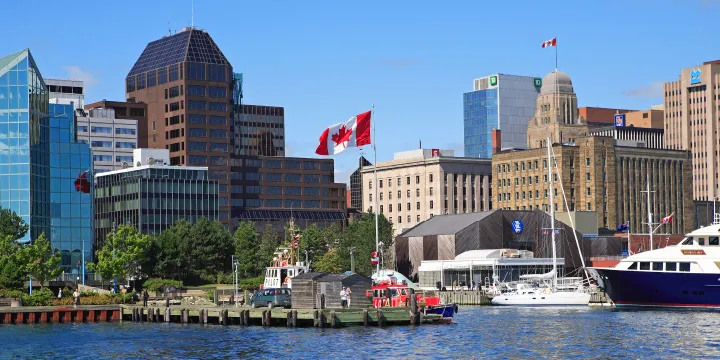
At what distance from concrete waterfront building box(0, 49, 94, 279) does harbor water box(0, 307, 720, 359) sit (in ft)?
223

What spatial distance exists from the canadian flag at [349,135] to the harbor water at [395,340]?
17.5 meters

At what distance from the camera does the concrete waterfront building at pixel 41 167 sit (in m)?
173

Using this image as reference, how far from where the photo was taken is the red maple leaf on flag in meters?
107

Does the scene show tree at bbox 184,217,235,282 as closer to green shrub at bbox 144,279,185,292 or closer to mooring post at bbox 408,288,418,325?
A: green shrub at bbox 144,279,185,292

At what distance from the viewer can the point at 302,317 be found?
322ft

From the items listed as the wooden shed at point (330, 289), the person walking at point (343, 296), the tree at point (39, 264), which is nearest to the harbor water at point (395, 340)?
the wooden shed at point (330, 289)

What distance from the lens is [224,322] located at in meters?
105

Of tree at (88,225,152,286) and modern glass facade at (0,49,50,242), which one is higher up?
modern glass facade at (0,49,50,242)

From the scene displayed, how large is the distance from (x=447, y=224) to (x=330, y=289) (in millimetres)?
→ 88303

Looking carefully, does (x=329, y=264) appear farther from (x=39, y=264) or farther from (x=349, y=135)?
(x=349, y=135)

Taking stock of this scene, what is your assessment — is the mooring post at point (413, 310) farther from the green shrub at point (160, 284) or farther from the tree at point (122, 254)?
the green shrub at point (160, 284)

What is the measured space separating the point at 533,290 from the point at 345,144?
42981mm

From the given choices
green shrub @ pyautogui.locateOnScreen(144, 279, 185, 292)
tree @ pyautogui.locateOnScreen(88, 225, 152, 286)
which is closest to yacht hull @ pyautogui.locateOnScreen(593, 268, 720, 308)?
green shrub @ pyautogui.locateOnScreen(144, 279, 185, 292)

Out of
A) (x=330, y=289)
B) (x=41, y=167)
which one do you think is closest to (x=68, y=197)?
(x=41, y=167)
